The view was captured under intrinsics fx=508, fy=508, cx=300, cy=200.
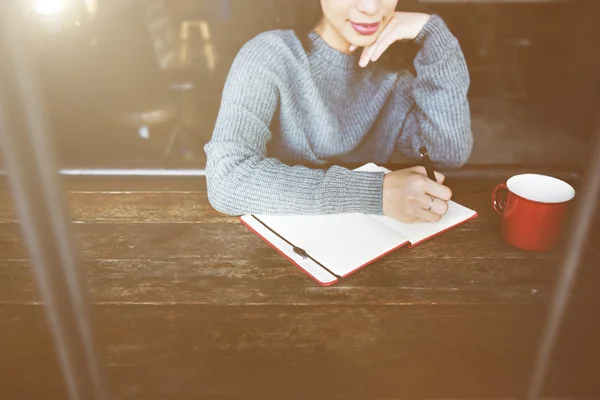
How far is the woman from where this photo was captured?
1043 millimetres

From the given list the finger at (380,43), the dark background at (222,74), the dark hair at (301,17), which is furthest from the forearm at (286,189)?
the dark background at (222,74)

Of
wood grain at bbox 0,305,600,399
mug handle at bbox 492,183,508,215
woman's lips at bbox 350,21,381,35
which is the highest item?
woman's lips at bbox 350,21,381,35

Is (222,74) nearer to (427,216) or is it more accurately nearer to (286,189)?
(286,189)

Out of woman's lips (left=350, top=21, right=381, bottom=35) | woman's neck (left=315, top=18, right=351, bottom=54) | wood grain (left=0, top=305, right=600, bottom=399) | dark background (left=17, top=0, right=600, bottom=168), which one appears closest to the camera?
wood grain (left=0, top=305, right=600, bottom=399)

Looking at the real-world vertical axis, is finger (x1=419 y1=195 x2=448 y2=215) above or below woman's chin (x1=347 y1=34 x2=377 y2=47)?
below

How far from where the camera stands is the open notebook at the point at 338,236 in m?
0.88

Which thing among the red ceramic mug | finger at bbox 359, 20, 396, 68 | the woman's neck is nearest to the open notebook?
the red ceramic mug

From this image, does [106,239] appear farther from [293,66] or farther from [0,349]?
[293,66]

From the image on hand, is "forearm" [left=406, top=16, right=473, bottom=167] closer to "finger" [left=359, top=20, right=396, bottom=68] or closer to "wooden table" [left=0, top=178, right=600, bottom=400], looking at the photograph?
"finger" [left=359, top=20, right=396, bottom=68]

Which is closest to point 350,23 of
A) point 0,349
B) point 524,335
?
point 524,335

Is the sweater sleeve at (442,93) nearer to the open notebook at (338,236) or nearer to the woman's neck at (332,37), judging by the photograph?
the woman's neck at (332,37)

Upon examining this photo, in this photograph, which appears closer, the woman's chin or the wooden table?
the wooden table

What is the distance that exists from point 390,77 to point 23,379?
4.13 feet

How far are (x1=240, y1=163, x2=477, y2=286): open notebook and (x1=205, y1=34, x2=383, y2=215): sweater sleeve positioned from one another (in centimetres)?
3
